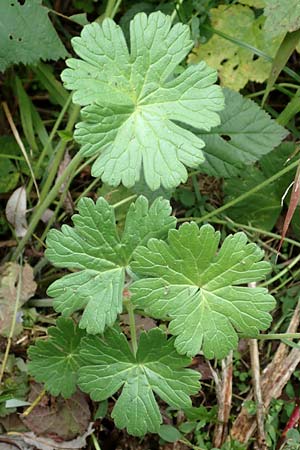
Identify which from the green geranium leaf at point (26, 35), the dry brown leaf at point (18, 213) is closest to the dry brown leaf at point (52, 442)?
the dry brown leaf at point (18, 213)

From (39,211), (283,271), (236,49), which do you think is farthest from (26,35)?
(283,271)

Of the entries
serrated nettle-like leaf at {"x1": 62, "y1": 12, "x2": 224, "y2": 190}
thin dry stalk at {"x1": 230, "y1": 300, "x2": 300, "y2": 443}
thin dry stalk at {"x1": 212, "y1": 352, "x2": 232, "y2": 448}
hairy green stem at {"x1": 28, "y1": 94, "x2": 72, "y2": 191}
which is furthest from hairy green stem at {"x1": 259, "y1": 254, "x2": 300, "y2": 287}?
hairy green stem at {"x1": 28, "y1": 94, "x2": 72, "y2": 191}

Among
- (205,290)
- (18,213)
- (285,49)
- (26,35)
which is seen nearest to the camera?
(205,290)

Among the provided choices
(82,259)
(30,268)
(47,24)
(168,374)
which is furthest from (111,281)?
(47,24)

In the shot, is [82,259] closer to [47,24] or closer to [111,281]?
[111,281]

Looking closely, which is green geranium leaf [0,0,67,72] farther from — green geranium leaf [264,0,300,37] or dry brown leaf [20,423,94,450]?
dry brown leaf [20,423,94,450]

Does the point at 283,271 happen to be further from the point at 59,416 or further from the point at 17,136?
the point at 17,136
